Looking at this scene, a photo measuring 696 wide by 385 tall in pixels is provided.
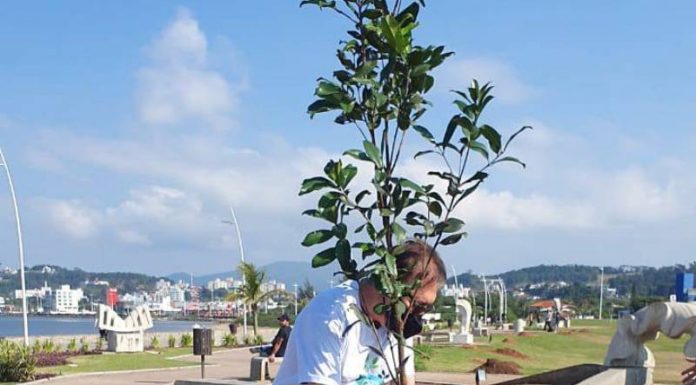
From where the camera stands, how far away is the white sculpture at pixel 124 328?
26078 millimetres

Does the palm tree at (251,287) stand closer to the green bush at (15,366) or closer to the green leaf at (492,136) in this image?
the green bush at (15,366)

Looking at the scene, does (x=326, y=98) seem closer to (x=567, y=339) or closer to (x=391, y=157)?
(x=391, y=157)

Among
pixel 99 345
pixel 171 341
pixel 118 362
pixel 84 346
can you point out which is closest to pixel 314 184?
pixel 118 362

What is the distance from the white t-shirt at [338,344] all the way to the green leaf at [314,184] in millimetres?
328

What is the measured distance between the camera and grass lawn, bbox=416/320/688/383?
2127cm

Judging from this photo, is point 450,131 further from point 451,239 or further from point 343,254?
point 343,254

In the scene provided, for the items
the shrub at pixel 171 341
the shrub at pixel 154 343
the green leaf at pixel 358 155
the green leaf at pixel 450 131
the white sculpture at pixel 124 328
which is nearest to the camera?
the green leaf at pixel 358 155

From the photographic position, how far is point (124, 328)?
26625 millimetres

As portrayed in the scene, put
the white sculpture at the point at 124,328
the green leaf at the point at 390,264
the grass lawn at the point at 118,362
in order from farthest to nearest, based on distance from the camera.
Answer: the white sculpture at the point at 124,328 < the grass lawn at the point at 118,362 < the green leaf at the point at 390,264

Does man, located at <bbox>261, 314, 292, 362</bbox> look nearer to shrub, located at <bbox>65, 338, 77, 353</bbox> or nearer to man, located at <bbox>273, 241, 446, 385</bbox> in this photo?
shrub, located at <bbox>65, 338, 77, 353</bbox>

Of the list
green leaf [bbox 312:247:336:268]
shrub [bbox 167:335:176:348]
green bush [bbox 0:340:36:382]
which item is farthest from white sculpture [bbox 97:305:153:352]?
green leaf [bbox 312:247:336:268]

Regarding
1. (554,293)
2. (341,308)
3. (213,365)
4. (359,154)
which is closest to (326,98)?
(359,154)

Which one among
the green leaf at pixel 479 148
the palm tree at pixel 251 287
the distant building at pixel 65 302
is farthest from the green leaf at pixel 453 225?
the distant building at pixel 65 302

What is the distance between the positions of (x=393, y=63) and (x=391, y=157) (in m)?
0.29
